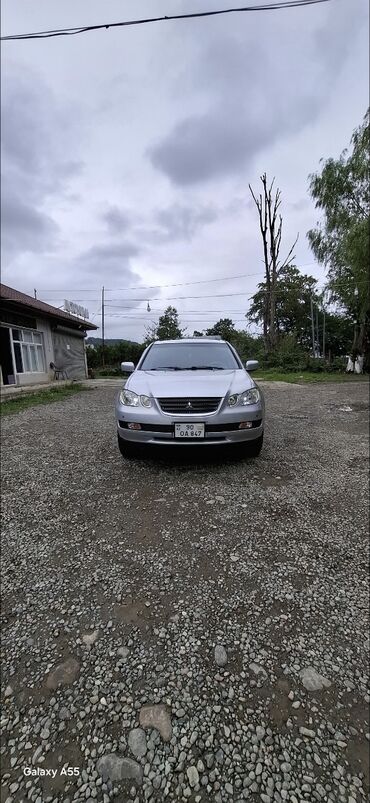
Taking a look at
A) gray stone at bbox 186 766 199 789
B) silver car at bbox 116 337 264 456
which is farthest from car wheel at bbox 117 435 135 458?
gray stone at bbox 186 766 199 789

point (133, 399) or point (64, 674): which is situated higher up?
point (133, 399)

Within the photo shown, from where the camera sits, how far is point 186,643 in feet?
4.94

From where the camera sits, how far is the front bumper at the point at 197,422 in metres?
3.19

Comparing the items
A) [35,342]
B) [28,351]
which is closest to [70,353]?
[35,342]

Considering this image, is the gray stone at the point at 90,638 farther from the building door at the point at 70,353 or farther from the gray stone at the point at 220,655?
the building door at the point at 70,353

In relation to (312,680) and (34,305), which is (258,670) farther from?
(34,305)

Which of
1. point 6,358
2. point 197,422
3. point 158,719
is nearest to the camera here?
point 158,719

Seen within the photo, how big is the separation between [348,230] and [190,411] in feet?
53.4

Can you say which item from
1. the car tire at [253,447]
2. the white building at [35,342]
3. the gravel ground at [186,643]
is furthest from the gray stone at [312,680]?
the white building at [35,342]

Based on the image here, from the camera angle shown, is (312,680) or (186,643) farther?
(186,643)

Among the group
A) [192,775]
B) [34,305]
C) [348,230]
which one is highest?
[348,230]

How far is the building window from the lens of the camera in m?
13.1

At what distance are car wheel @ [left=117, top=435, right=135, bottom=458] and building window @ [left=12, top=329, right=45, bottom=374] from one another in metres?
10.9

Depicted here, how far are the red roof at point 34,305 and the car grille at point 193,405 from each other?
10413 mm
